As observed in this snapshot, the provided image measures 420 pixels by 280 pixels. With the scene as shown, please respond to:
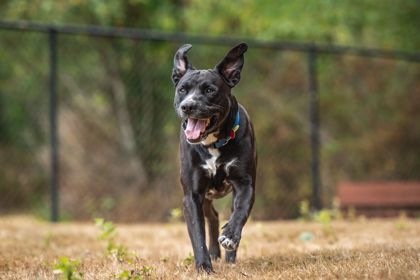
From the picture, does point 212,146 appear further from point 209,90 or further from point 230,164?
point 209,90

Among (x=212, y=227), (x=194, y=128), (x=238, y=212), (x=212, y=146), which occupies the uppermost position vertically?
(x=194, y=128)

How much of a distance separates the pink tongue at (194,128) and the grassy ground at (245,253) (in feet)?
2.72

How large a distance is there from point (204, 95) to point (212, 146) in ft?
1.12

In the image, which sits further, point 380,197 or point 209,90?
point 380,197

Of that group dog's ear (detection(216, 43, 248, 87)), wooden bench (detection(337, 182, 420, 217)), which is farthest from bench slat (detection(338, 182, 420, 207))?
dog's ear (detection(216, 43, 248, 87))

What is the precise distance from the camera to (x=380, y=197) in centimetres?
979

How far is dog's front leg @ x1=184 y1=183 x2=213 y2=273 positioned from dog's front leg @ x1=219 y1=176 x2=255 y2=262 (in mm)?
170

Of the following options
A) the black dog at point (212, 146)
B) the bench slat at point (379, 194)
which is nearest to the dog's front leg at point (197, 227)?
the black dog at point (212, 146)

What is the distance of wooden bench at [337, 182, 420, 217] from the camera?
31.8ft

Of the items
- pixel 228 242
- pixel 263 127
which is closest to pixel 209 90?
pixel 228 242

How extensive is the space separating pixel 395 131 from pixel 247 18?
389 centimetres

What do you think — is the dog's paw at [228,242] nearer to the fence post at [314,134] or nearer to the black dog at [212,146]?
the black dog at [212,146]

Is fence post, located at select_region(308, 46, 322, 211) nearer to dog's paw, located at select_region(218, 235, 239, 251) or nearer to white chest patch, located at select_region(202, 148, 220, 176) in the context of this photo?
white chest patch, located at select_region(202, 148, 220, 176)

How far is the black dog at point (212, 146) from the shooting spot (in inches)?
168
